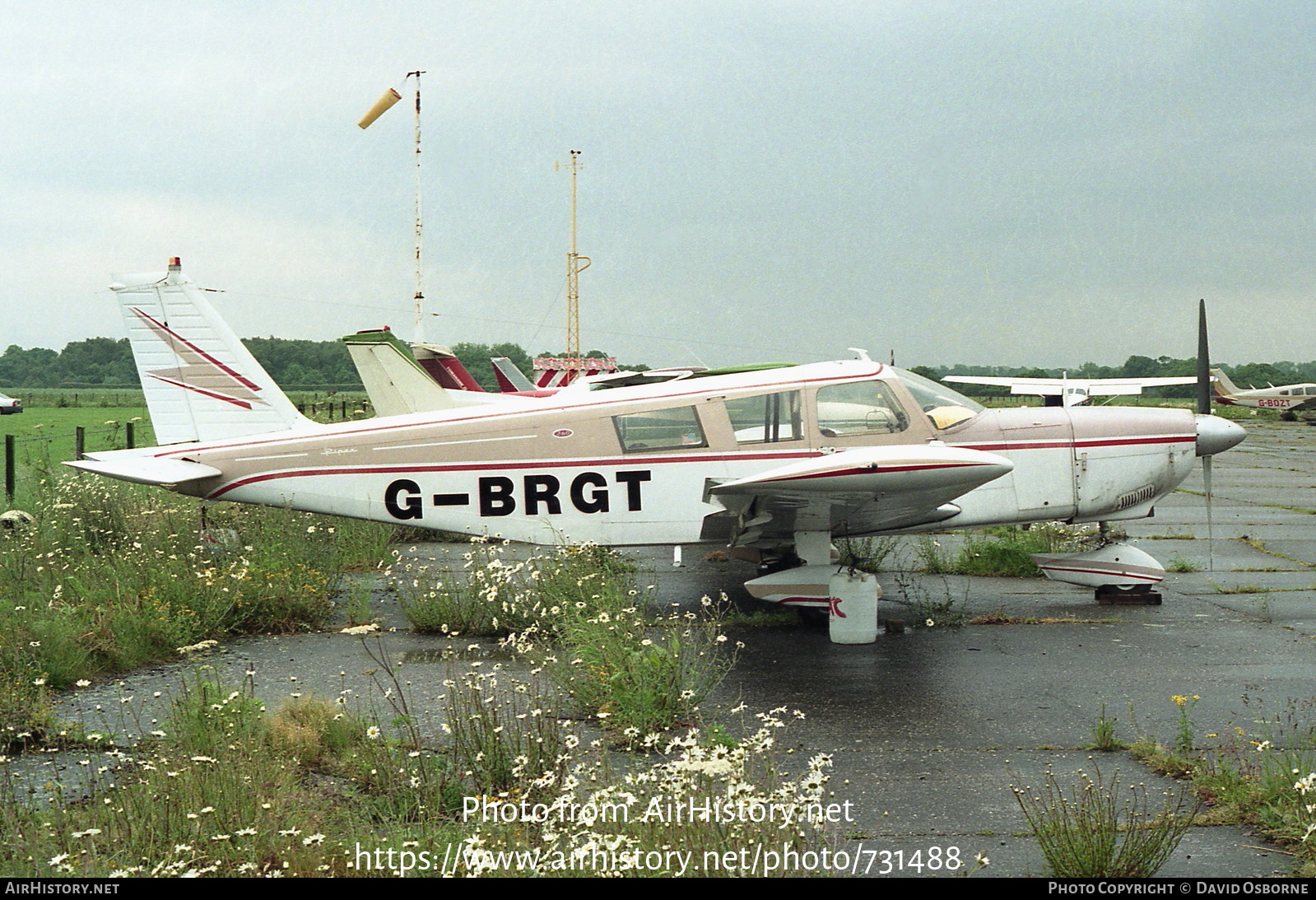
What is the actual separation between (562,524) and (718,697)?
2.55 meters

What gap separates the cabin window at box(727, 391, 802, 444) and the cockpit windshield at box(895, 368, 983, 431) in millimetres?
986

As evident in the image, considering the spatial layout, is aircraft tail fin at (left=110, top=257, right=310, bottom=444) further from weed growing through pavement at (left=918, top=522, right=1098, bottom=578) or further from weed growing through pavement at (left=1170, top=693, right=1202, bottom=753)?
weed growing through pavement at (left=1170, top=693, right=1202, bottom=753)

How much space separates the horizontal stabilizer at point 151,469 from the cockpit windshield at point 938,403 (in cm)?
562

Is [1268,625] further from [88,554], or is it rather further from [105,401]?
[105,401]

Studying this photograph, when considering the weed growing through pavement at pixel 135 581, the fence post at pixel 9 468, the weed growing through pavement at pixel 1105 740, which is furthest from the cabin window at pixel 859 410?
the fence post at pixel 9 468

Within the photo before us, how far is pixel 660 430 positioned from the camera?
7848 millimetres

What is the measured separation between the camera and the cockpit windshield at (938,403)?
8.04 meters

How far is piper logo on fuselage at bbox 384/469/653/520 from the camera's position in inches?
311

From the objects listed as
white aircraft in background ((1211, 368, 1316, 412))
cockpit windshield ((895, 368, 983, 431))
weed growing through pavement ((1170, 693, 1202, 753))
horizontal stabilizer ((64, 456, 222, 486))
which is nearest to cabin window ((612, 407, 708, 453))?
Result: cockpit windshield ((895, 368, 983, 431))

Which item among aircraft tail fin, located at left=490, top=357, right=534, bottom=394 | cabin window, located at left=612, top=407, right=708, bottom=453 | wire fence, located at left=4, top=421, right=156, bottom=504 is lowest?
wire fence, located at left=4, top=421, right=156, bottom=504

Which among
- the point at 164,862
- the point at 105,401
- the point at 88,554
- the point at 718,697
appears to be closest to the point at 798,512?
the point at 718,697

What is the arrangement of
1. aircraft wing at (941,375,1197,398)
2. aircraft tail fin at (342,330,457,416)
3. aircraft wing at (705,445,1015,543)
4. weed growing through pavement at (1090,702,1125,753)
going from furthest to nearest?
aircraft wing at (941,375,1197,398), aircraft tail fin at (342,330,457,416), aircraft wing at (705,445,1015,543), weed growing through pavement at (1090,702,1125,753)

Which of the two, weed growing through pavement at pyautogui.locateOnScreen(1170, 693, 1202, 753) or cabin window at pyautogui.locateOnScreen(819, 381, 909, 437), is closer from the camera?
weed growing through pavement at pyautogui.locateOnScreen(1170, 693, 1202, 753)

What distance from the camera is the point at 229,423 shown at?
8.68 metres
